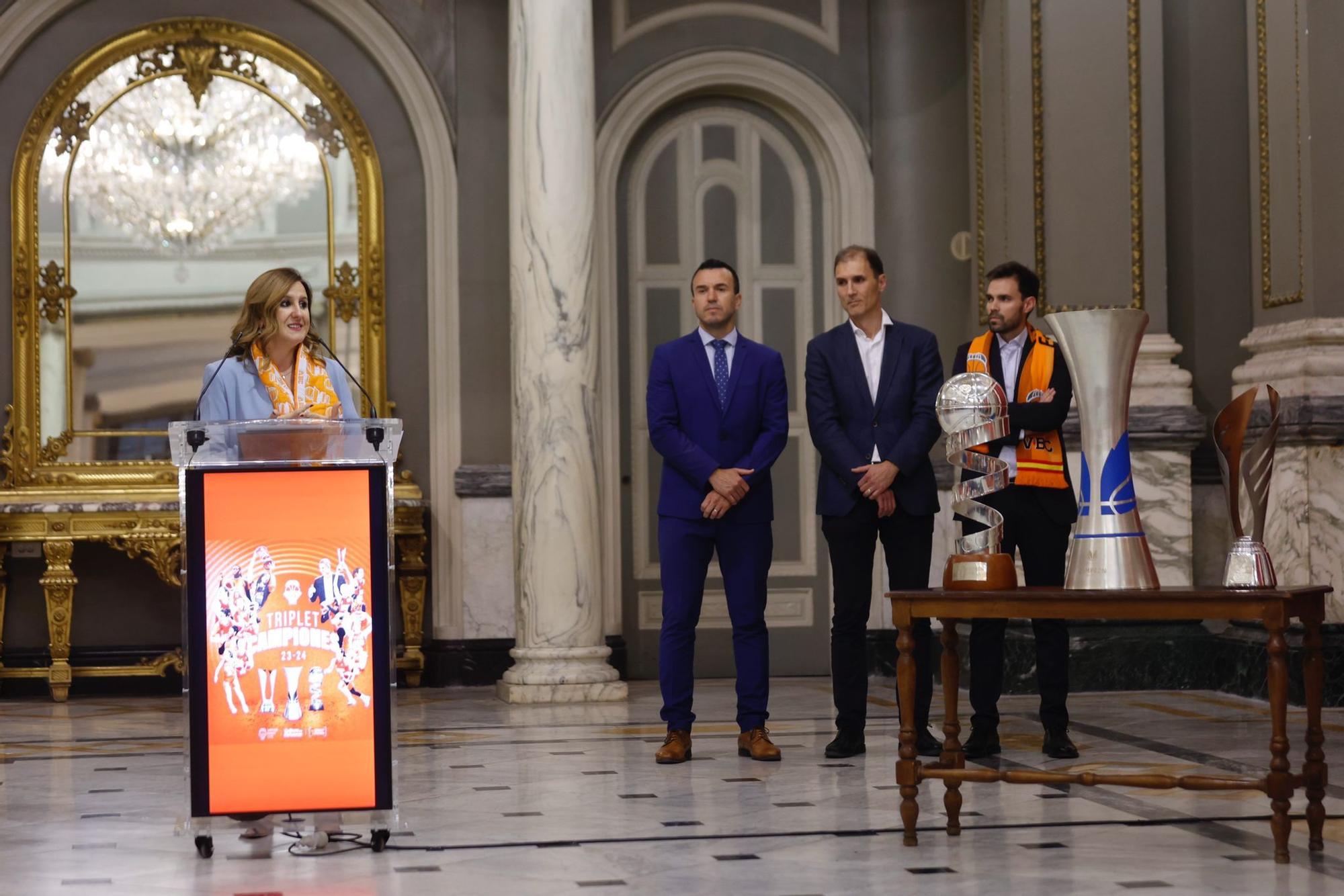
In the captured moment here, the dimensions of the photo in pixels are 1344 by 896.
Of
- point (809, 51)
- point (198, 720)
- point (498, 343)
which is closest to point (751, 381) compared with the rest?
point (198, 720)

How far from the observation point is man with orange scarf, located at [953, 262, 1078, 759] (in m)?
5.15

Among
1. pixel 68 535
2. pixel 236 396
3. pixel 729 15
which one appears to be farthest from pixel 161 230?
pixel 236 396

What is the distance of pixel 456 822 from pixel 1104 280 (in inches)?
167

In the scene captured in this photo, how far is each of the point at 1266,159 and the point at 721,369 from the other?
3.09 m

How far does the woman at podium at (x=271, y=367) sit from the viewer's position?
13.1 feet

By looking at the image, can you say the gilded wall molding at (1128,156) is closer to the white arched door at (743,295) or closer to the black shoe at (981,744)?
the white arched door at (743,295)

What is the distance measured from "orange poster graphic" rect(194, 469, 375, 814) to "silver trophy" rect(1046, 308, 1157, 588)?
166cm

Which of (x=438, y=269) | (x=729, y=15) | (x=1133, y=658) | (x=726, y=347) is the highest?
(x=729, y=15)

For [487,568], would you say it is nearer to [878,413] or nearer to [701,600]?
[701,600]

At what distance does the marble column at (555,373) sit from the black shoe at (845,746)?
6.65ft

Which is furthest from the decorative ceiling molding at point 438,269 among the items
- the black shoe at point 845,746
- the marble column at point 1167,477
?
the black shoe at point 845,746

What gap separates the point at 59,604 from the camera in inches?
306

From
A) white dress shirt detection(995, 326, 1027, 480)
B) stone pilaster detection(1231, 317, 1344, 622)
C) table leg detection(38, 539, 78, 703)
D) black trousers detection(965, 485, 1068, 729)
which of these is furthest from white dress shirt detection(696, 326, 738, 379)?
table leg detection(38, 539, 78, 703)

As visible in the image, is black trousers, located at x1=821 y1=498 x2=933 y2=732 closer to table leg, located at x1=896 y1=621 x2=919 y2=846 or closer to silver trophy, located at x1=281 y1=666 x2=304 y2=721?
table leg, located at x1=896 y1=621 x2=919 y2=846
